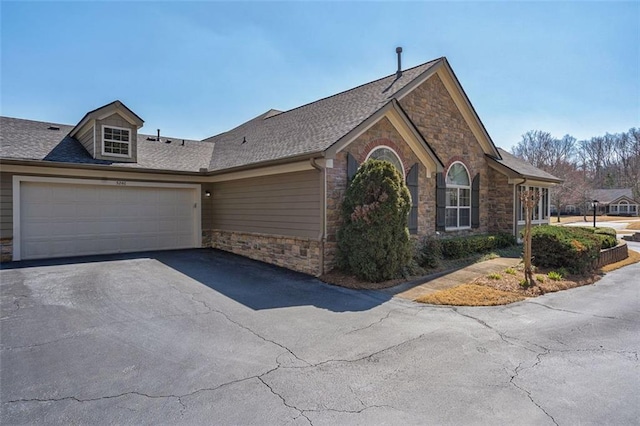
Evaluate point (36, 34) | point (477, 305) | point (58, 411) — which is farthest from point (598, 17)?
point (36, 34)

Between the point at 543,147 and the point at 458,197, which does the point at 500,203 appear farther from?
the point at 543,147

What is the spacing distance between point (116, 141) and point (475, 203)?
13.9 metres

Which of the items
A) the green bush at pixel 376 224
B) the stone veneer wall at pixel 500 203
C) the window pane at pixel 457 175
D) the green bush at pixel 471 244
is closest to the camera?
the green bush at pixel 376 224

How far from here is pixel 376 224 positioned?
8.27 m

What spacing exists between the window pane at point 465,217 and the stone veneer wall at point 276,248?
737 cm

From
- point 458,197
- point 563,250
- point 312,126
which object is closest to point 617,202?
point 458,197

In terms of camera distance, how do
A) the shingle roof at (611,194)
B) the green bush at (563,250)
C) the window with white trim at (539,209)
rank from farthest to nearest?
1. the shingle roof at (611,194)
2. the window with white trim at (539,209)
3. the green bush at (563,250)

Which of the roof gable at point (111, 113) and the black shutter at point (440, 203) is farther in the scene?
the black shutter at point (440, 203)

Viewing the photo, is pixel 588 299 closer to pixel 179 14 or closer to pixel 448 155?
pixel 448 155

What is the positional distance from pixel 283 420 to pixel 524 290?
6.96 metres

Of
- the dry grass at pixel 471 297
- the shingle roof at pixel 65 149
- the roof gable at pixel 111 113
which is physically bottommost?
the dry grass at pixel 471 297

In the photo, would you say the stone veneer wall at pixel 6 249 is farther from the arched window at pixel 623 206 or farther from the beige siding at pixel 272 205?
the arched window at pixel 623 206

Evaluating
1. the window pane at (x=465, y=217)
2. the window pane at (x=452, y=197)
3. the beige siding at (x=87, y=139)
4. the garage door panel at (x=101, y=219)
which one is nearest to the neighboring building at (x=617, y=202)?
the window pane at (x=465, y=217)

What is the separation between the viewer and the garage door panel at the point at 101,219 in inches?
438
